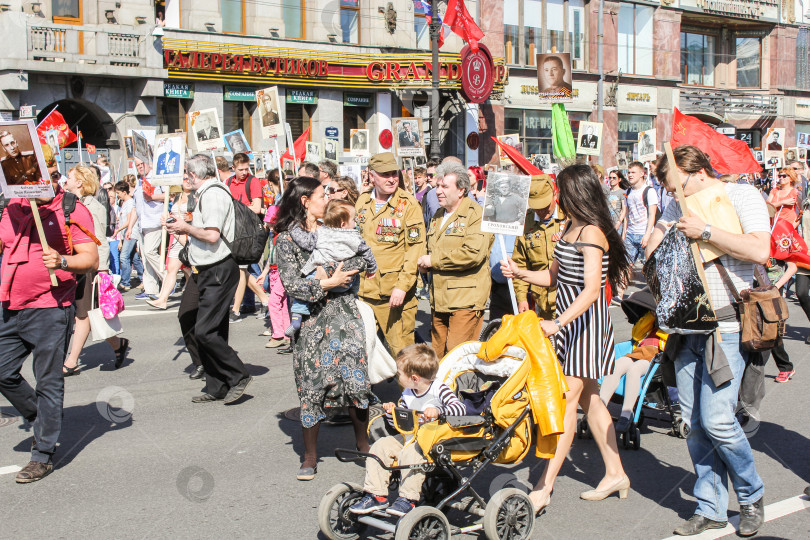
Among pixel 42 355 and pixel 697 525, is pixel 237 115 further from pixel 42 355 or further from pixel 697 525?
pixel 697 525

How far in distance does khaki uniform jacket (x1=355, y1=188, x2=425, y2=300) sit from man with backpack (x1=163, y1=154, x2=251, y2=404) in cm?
117

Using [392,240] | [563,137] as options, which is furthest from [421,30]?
[392,240]

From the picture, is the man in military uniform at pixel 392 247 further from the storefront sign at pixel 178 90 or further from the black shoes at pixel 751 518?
the storefront sign at pixel 178 90

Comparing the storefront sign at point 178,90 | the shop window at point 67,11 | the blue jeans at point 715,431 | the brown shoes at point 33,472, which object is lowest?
the brown shoes at point 33,472

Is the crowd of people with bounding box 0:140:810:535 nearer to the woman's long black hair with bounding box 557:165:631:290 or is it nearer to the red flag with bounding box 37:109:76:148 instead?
the woman's long black hair with bounding box 557:165:631:290

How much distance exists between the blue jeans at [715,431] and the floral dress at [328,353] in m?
1.94

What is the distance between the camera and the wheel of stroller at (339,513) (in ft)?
14.5

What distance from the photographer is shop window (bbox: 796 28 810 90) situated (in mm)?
45656

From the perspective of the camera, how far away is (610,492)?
205 inches

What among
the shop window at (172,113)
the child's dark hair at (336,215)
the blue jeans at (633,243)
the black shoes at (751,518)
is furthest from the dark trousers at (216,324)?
the shop window at (172,113)

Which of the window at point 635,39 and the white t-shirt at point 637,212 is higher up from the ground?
the window at point 635,39

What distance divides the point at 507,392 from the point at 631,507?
3.91ft

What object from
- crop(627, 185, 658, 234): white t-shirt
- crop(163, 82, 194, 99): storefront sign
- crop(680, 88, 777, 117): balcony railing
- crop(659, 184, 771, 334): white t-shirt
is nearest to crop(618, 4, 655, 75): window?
crop(680, 88, 777, 117): balcony railing

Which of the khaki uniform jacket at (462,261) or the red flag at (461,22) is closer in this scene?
the khaki uniform jacket at (462,261)
